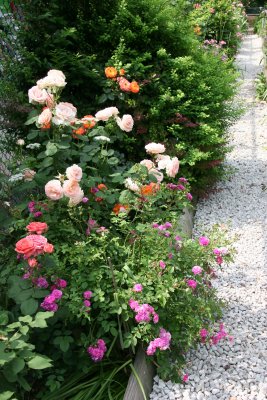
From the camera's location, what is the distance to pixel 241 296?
8.83 ft

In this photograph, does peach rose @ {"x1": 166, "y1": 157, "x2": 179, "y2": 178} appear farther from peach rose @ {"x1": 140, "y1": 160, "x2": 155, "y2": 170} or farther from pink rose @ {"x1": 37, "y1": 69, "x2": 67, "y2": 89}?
pink rose @ {"x1": 37, "y1": 69, "x2": 67, "y2": 89}

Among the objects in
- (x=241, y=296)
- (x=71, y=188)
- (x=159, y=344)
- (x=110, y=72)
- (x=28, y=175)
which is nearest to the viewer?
(x=159, y=344)

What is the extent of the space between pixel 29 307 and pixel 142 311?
43 cm

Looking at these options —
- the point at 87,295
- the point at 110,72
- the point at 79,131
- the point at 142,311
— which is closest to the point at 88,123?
the point at 79,131

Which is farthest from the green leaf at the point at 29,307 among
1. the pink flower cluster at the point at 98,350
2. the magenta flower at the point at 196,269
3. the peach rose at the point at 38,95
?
the peach rose at the point at 38,95

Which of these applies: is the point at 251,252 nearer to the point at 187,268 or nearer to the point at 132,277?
the point at 187,268

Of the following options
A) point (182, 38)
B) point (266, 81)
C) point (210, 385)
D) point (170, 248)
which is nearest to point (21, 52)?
point (182, 38)

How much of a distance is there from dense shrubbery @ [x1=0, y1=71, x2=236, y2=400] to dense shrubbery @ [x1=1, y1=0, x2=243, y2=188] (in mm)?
1093

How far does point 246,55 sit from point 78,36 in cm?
708

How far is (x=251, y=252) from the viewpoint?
319 centimetres

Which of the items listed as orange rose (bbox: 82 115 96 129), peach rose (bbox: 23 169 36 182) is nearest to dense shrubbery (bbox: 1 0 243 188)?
orange rose (bbox: 82 115 96 129)

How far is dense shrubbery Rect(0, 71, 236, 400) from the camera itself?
73.0 inches

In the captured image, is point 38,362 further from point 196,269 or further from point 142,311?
point 196,269

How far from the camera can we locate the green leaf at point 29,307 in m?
1.68
